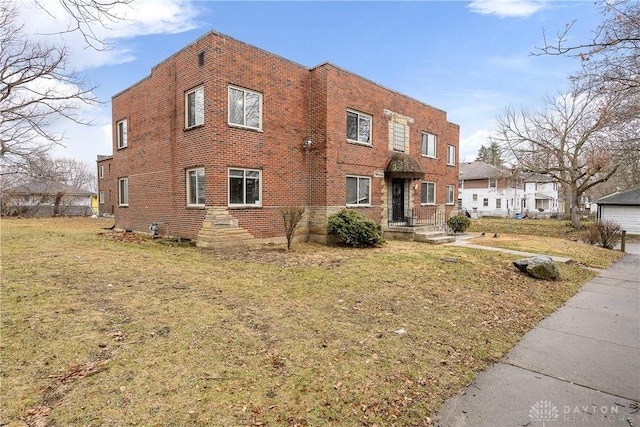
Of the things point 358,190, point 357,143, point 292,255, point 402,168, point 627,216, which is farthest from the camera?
point 627,216

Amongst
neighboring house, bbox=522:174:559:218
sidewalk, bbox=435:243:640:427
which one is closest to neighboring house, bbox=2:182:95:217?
sidewalk, bbox=435:243:640:427

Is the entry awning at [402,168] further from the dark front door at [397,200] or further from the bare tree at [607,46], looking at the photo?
the bare tree at [607,46]

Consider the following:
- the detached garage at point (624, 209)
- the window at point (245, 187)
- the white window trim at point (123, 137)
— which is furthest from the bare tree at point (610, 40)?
the detached garage at point (624, 209)

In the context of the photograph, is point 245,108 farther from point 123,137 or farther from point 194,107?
point 123,137

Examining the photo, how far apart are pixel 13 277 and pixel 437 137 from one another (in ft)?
64.8

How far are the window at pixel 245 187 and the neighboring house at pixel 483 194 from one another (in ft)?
142

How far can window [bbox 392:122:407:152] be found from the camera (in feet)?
55.2

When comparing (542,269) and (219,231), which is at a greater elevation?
(219,231)

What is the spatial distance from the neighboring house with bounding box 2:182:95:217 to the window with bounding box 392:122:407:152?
2978 cm

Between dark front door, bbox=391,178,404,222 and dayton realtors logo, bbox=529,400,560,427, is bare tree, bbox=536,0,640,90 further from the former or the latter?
dark front door, bbox=391,178,404,222

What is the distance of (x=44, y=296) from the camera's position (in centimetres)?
541

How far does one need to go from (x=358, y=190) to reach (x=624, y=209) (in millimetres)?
21142

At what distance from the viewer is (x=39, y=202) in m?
→ 33.9

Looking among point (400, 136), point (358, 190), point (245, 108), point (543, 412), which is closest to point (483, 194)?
point (400, 136)
